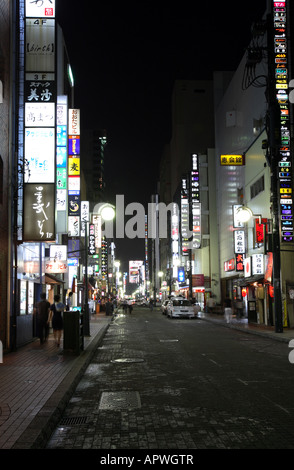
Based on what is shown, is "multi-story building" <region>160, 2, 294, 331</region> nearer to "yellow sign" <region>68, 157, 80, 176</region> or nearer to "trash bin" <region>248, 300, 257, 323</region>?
"trash bin" <region>248, 300, 257, 323</region>

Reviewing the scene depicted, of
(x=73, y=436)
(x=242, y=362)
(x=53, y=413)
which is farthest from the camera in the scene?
(x=242, y=362)

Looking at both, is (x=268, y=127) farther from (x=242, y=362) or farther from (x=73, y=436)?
(x=73, y=436)

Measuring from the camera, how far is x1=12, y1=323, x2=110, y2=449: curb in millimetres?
5746

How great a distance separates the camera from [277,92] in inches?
1014

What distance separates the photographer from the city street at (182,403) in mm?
6344

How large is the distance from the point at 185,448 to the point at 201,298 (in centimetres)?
5471

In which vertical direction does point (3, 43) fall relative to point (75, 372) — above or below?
→ above

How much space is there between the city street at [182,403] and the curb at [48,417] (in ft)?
0.48

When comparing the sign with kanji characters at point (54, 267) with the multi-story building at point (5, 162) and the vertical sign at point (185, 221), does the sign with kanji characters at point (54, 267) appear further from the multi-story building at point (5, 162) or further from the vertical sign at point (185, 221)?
the vertical sign at point (185, 221)

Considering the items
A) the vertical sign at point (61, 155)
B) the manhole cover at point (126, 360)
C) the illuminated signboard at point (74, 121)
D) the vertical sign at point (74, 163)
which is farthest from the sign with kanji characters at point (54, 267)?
the illuminated signboard at point (74, 121)

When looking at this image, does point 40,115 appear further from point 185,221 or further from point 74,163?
point 185,221

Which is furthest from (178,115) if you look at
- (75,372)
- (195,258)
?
(75,372)

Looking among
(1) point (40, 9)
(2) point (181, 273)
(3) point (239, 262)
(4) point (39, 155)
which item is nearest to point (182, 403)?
(4) point (39, 155)

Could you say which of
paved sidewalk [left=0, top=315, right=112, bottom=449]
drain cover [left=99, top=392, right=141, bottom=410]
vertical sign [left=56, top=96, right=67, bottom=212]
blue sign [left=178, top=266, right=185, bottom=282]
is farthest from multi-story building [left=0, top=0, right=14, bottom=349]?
blue sign [left=178, top=266, right=185, bottom=282]
